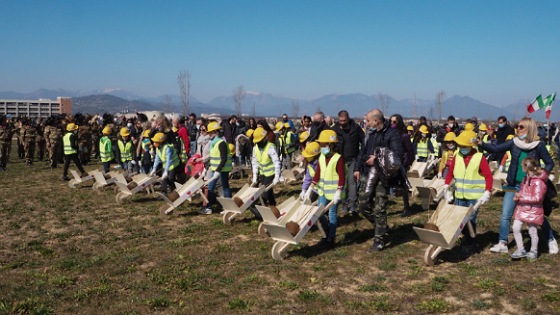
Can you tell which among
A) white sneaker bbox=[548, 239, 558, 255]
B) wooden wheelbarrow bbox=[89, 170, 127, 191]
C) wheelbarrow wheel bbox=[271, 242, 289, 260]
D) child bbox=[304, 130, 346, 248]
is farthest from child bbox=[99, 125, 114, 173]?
white sneaker bbox=[548, 239, 558, 255]

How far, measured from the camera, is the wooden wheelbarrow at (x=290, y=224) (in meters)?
7.12

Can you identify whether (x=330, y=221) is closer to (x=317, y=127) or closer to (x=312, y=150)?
(x=312, y=150)

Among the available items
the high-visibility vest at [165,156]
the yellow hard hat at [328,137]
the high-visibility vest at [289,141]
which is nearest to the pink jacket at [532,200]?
the yellow hard hat at [328,137]

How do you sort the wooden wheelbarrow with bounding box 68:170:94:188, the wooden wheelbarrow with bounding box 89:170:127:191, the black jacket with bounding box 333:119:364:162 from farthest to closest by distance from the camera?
the wooden wheelbarrow with bounding box 68:170:94:188, the wooden wheelbarrow with bounding box 89:170:127:191, the black jacket with bounding box 333:119:364:162

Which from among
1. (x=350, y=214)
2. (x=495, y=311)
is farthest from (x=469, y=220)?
(x=350, y=214)

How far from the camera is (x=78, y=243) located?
8.62m

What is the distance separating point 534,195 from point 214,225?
18.5ft

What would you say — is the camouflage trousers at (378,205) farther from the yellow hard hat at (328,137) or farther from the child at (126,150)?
the child at (126,150)

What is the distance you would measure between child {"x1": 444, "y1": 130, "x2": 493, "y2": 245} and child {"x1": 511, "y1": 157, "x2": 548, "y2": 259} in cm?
43

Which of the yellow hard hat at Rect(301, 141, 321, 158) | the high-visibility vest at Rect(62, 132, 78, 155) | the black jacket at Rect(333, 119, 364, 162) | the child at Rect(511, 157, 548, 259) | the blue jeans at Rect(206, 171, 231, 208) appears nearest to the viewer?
the child at Rect(511, 157, 548, 259)

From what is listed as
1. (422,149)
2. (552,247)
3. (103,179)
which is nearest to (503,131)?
(422,149)

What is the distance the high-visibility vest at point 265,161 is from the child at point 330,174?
2205 millimetres

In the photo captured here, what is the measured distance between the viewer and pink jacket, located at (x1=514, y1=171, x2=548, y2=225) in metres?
6.64

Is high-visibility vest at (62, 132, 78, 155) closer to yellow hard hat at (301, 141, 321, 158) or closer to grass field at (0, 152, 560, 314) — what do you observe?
grass field at (0, 152, 560, 314)
